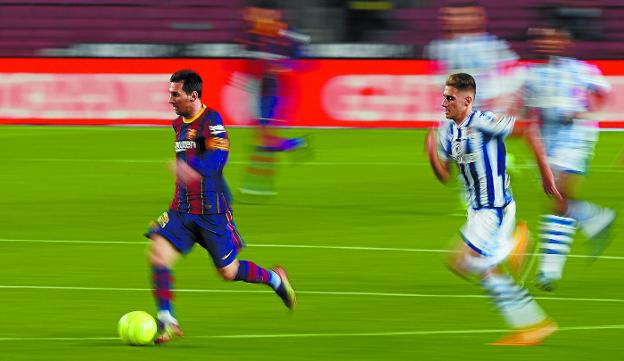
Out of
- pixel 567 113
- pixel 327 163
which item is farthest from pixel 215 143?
pixel 327 163

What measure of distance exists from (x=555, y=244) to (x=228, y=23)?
1863cm

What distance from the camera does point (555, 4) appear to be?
2730 cm

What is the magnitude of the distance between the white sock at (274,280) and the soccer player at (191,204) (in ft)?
1.22

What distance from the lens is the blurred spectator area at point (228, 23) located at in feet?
89.8

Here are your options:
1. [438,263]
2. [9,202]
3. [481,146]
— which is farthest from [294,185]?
[481,146]

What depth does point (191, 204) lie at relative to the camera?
342 inches

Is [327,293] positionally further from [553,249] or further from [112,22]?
[112,22]

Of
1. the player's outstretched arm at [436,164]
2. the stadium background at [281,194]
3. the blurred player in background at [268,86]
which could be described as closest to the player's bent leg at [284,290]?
the stadium background at [281,194]

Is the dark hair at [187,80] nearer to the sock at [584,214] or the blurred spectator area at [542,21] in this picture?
the sock at [584,214]

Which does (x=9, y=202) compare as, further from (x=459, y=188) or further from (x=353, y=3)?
(x=353, y=3)

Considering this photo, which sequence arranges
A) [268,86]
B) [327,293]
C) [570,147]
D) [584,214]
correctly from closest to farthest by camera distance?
[327,293], [584,214], [570,147], [268,86]

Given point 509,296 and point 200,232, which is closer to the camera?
point 509,296

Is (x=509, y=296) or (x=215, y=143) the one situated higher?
(x=215, y=143)

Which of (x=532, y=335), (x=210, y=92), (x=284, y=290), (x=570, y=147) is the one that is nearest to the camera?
(x=532, y=335)
